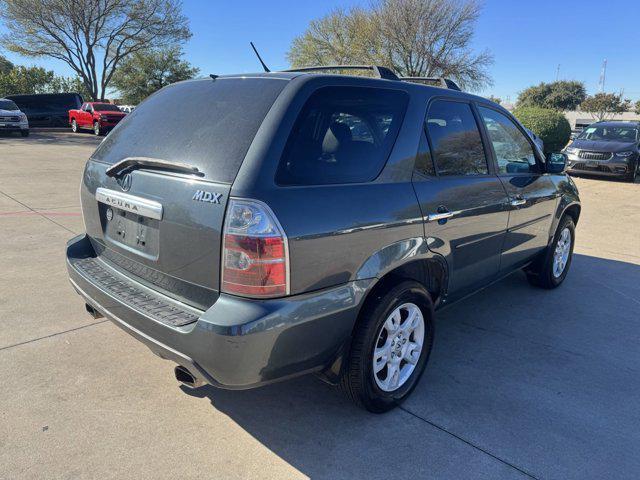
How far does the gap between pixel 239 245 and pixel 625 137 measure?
1530 centimetres

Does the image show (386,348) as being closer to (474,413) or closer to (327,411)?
(327,411)

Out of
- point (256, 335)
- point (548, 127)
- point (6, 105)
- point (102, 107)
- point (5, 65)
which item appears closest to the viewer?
point (256, 335)

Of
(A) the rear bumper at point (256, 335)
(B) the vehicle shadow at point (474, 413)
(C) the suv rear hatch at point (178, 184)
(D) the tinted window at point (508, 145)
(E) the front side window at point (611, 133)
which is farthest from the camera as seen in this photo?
(E) the front side window at point (611, 133)

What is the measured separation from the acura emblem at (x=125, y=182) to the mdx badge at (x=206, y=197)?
56 centimetres

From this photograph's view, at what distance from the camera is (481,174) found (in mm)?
3520

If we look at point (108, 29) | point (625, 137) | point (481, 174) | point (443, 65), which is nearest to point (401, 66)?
point (443, 65)

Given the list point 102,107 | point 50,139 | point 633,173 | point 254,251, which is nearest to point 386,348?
point 254,251

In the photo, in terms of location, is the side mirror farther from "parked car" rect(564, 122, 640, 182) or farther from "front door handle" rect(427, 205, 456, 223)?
"parked car" rect(564, 122, 640, 182)

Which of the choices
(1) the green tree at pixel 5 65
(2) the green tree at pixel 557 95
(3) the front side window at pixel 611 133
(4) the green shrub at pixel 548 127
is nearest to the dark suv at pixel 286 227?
(3) the front side window at pixel 611 133

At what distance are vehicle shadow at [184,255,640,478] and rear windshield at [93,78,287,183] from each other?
4.69 ft

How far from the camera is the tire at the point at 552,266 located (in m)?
4.80

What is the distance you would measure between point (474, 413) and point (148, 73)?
52.6 m

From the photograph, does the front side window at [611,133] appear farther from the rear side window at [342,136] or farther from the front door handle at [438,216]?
the rear side window at [342,136]

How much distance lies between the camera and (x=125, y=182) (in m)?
2.63
